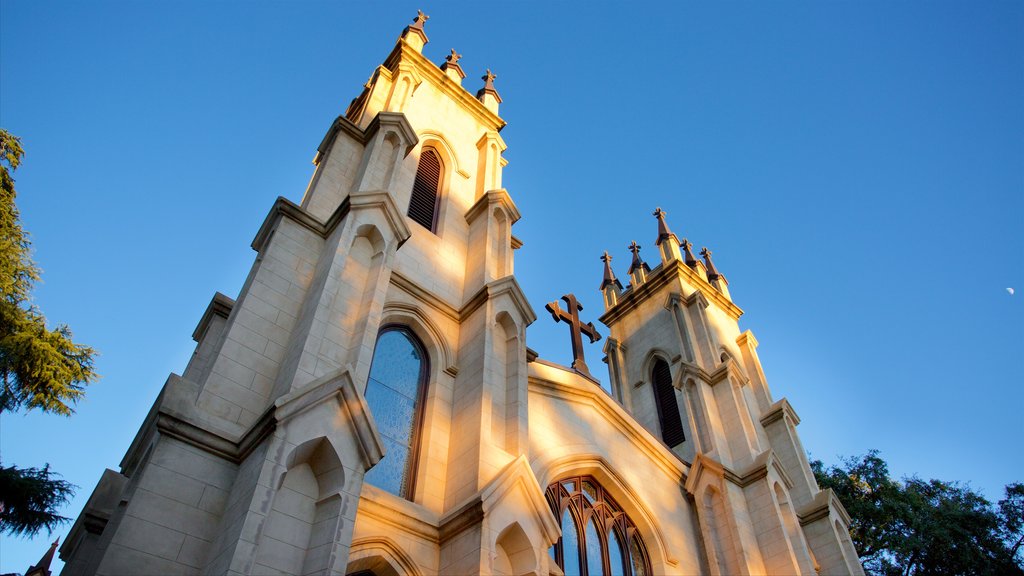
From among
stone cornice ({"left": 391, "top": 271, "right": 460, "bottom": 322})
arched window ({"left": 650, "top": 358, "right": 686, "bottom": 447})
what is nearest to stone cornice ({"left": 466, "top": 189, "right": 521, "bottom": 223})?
stone cornice ({"left": 391, "top": 271, "right": 460, "bottom": 322})

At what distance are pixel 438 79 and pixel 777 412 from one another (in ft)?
39.9

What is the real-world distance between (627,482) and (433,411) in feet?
15.7

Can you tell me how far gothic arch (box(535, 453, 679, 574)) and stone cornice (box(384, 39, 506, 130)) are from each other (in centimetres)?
896

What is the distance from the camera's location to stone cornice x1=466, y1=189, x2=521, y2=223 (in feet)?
45.5

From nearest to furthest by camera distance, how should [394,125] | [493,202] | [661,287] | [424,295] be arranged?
[424,295] → [394,125] → [493,202] → [661,287]

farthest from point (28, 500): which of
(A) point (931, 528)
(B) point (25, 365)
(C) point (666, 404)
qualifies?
(A) point (931, 528)

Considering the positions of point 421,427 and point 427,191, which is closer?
point 421,427

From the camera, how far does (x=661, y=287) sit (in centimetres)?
2130

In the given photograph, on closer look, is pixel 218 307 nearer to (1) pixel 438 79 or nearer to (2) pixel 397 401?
(2) pixel 397 401

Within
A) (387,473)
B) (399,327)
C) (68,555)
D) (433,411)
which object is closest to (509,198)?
(399,327)

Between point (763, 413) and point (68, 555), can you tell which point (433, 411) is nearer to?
point (68, 555)

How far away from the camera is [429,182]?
48.3 ft

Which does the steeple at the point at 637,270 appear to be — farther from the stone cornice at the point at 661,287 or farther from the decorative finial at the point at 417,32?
the decorative finial at the point at 417,32

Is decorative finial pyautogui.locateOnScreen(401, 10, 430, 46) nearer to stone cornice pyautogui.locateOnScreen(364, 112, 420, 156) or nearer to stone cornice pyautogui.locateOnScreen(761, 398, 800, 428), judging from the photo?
stone cornice pyautogui.locateOnScreen(364, 112, 420, 156)
